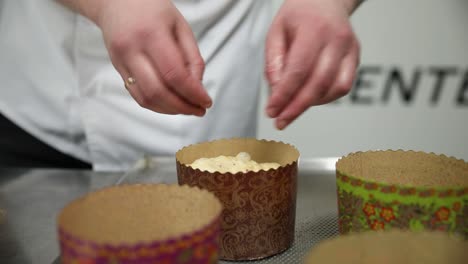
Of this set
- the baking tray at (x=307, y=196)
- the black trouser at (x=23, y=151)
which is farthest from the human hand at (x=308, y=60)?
the black trouser at (x=23, y=151)

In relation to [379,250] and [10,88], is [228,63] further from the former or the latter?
[379,250]

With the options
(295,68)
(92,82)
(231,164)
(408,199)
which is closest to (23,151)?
(92,82)

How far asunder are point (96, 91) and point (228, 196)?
1.39 feet

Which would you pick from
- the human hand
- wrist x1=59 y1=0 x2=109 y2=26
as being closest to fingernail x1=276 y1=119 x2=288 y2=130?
the human hand

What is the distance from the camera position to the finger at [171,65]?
57 cm

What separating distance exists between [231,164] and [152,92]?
0.42 feet

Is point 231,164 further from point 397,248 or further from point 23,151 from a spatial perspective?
point 23,151

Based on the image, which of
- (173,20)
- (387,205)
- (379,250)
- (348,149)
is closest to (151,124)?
(173,20)

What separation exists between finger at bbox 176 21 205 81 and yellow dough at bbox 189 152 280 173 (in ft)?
0.35

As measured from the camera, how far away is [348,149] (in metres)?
1.56

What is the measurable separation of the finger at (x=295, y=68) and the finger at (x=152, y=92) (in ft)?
0.32

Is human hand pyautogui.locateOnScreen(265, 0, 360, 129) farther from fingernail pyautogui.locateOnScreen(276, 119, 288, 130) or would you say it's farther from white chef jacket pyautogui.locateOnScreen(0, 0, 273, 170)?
white chef jacket pyautogui.locateOnScreen(0, 0, 273, 170)

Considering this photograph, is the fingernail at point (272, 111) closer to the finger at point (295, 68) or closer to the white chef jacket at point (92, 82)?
the finger at point (295, 68)

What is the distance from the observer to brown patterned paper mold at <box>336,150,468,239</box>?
500 millimetres
